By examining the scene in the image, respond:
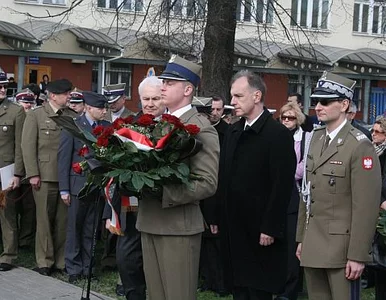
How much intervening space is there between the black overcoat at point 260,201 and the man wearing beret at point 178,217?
20.9 inches

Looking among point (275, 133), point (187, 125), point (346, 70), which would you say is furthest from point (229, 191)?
point (346, 70)

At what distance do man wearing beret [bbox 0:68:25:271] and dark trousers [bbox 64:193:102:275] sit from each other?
0.76m

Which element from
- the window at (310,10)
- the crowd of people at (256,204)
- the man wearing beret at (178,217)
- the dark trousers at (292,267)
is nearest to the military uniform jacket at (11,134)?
the crowd of people at (256,204)

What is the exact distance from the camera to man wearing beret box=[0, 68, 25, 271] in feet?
30.3

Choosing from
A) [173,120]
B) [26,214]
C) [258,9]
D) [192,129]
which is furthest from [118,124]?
[258,9]

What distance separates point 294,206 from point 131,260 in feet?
6.89

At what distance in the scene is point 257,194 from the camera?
5.93m

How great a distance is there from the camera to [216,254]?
8516 mm

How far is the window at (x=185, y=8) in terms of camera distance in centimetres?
1327

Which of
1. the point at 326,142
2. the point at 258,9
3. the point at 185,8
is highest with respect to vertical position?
the point at 258,9

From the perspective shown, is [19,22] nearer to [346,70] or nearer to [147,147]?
[346,70]

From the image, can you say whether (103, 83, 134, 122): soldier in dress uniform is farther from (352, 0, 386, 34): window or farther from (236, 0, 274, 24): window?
(352, 0, 386, 34): window

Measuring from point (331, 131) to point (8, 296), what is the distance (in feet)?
12.9

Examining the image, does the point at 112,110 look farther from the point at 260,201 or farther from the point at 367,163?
the point at 367,163
